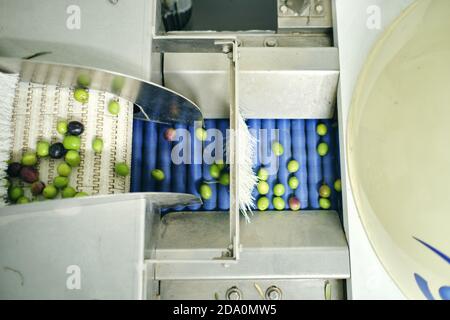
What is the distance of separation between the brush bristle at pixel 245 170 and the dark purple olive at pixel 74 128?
636 mm

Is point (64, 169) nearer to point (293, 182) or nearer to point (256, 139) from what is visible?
point (256, 139)

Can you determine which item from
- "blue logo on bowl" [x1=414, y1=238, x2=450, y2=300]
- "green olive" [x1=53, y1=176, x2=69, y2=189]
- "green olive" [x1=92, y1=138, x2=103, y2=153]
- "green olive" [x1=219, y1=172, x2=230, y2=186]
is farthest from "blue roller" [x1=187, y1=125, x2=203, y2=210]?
"blue logo on bowl" [x1=414, y1=238, x2=450, y2=300]

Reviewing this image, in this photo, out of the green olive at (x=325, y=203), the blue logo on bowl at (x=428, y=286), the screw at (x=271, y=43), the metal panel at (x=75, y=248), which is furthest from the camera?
the green olive at (x=325, y=203)

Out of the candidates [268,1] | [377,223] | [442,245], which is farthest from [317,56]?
[442,245]

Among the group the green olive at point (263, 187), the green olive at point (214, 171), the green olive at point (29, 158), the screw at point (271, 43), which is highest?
the screw at point (271, 43)

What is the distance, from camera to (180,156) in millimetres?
1729

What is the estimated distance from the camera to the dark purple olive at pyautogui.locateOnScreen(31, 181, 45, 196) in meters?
1.40

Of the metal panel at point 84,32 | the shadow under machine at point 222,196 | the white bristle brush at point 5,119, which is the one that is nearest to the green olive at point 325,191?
the shadow under machine at point 222,196

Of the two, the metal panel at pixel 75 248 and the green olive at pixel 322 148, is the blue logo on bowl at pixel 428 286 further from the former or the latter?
the green olive at pixel 322 148

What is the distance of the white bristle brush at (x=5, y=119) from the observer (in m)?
1.35

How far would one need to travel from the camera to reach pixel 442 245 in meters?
0.66

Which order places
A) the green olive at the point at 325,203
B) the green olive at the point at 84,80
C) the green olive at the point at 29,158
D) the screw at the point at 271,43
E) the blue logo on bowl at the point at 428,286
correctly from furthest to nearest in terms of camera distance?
1. the green olive at the point at 325,203
2. the screw at the point at 271,43
3. the green olive at the point at 29,158
4. the green olive at the point at 84,80
5. the blue logo on bowl at the point at 428,286

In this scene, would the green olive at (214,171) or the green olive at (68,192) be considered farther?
the green olive at (214,171)

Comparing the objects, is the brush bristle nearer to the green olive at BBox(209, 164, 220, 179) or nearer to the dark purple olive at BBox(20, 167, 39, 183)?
the green olive at BBox(209, 164, 220, 179)
